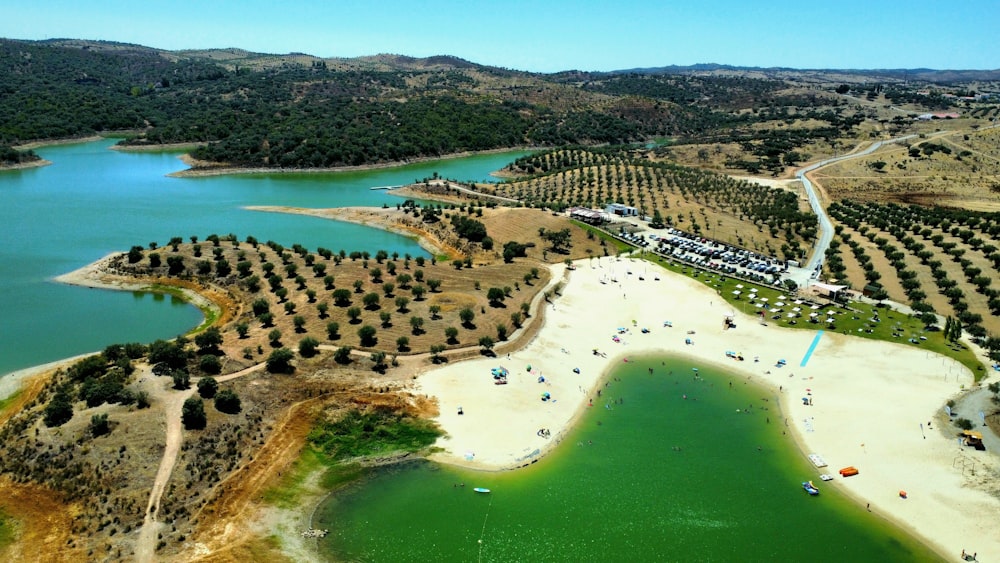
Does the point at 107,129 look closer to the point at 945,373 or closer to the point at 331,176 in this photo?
the point at 331,176

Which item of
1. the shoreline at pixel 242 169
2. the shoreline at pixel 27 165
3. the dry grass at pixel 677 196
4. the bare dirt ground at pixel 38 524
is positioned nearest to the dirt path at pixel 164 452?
the bare dirt ground at pixel 38 524

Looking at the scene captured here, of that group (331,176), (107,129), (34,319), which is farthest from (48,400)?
(107,129)

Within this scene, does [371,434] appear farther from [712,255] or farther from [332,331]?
[712,255]

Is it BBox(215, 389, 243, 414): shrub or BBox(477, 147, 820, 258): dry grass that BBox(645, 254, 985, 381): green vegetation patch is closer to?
BBox(477, 147, 820, 258): dry grass

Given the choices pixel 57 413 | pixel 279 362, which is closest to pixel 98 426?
pixel 57 413

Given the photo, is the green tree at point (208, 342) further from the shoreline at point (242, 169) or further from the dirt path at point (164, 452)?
the shoreline at point (242, 169)

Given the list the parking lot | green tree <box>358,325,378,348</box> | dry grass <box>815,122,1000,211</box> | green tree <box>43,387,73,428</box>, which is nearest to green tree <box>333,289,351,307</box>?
green tree <box>358,325,378,348</box>
